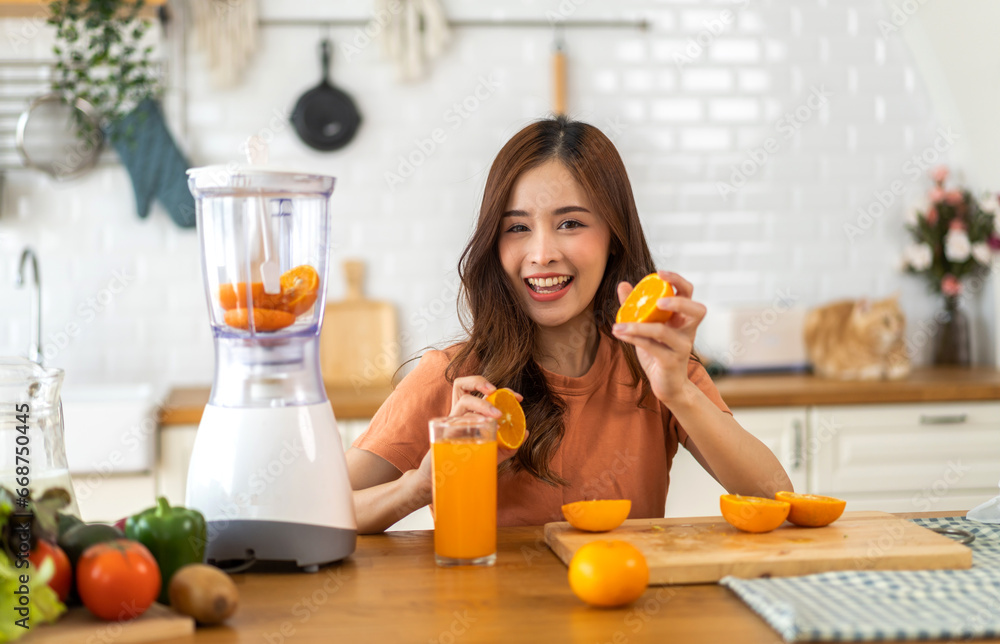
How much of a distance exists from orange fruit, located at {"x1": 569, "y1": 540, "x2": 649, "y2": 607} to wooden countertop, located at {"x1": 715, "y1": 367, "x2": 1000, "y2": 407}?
1.80m

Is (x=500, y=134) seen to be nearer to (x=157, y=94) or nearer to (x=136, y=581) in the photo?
(x=157, y=94)

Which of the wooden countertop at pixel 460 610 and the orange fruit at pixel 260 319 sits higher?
the orange fruit at pixel 260 319

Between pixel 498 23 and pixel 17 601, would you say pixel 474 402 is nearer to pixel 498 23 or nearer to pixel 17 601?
pixel 17 601

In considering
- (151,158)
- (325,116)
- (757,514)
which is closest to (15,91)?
(151,158)

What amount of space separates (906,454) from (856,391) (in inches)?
10.1

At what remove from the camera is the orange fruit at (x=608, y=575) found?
0.95 m

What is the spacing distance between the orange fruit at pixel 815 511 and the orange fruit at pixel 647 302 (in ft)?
0.99

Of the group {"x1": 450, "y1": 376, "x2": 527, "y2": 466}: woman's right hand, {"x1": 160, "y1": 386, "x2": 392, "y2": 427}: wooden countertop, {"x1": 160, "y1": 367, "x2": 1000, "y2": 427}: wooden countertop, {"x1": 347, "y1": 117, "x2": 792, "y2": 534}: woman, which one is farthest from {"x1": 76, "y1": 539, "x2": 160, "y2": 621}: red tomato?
{"x1": 160, "y1": 367, "x2": 1000, "y2": 427}: wooden countertop

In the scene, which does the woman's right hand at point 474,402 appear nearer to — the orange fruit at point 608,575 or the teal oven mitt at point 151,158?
the orange fruit at point 608,575

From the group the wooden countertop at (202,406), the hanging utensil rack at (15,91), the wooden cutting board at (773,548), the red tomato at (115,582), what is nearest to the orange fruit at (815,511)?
the wooden cutting board at (773,548)

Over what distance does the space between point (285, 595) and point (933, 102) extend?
3.15m

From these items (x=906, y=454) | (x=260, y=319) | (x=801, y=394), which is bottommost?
(x=906, y=454)

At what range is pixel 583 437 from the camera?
1.62 metres

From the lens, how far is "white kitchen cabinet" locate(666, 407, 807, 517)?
272 cm
